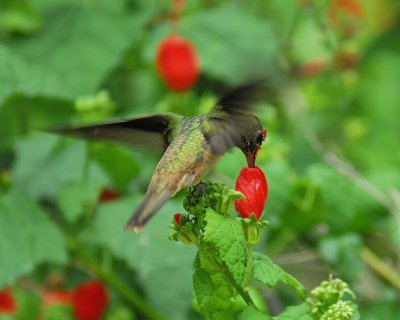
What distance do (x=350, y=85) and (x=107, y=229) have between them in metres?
1.29

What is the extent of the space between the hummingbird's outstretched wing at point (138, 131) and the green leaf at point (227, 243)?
0.30 m

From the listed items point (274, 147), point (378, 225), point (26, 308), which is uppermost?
point (274, 147)


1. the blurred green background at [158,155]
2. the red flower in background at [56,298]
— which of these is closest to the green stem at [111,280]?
the blurred green background at [158,155]

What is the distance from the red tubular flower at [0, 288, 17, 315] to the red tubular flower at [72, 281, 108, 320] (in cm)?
15

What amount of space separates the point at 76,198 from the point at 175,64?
59cm

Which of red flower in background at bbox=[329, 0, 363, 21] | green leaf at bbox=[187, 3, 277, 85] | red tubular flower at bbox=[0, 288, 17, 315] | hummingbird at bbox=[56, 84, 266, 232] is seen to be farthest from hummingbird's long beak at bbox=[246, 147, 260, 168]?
red flower in background at bbox=[329, 0, 363, 21]

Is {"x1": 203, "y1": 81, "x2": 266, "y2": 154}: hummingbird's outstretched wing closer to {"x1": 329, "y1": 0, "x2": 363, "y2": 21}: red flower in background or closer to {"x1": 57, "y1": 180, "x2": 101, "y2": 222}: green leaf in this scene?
{"x1": 57, "y1": 180, "x2": 101, "y2": 222}: green leaf

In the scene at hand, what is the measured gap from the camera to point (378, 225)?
2.46 metres

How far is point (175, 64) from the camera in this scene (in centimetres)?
256

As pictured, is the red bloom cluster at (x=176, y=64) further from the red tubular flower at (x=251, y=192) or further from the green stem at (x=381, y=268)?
the red tubular flower at (x=251, y=192)

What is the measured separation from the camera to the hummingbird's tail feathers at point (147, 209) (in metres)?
1.17

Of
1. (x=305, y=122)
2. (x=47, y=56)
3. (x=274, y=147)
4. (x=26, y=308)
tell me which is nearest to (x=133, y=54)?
(x=47, y=56)

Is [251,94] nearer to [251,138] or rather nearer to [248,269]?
[251,138]

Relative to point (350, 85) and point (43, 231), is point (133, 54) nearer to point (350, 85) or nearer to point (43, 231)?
point (350, 85)
